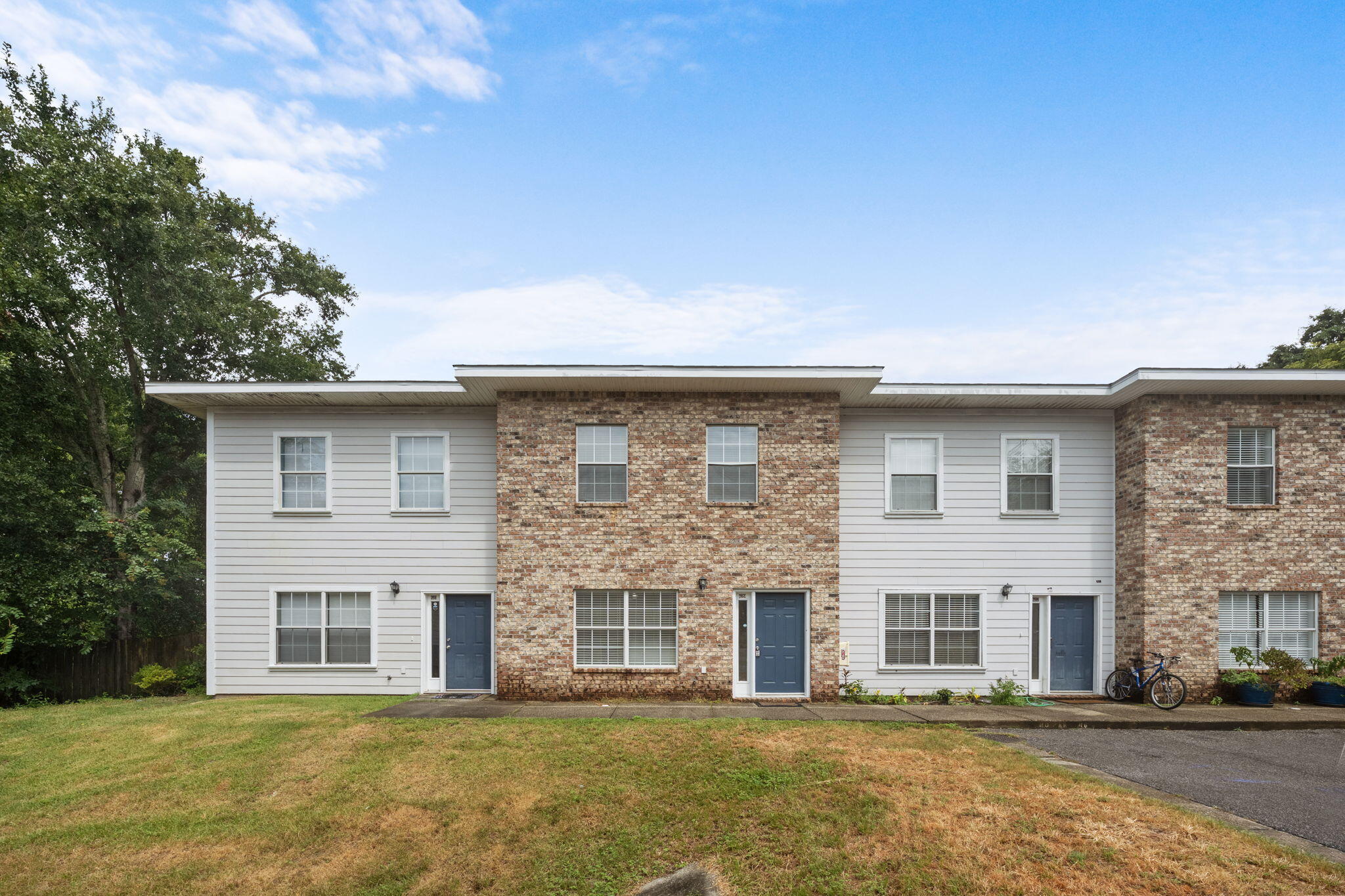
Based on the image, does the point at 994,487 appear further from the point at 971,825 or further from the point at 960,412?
the point at 971,825

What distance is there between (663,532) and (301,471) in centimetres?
762

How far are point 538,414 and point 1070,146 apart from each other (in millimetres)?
13151

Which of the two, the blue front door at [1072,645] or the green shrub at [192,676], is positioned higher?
the blue front door at [1072,645]

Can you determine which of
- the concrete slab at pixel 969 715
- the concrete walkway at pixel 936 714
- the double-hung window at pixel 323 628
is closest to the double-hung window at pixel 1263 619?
the concrete walkway at pixel 936 714

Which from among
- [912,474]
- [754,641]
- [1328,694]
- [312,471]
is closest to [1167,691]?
[1328,694]

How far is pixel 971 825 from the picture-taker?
605 cm

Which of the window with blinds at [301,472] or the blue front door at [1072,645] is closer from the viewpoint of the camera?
the blue front door at [1072,645]

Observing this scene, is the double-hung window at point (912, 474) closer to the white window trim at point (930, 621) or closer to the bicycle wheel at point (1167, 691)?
the white window trim at point (930, 621)

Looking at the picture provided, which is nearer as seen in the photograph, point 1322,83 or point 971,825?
point 971,825

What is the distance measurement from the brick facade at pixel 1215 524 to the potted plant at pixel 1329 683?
0.33m

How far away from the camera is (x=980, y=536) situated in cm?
1285

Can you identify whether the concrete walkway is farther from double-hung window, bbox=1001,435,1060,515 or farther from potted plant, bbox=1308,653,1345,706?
double-hung window, bbox=1001,435,1060,515

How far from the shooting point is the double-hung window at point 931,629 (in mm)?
12617

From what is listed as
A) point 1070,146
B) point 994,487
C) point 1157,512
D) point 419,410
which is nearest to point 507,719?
point 419,410
